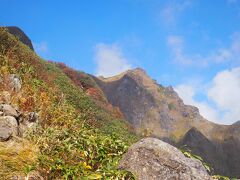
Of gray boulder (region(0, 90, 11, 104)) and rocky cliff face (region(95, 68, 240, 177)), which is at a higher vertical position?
rocky cliff face (region(95, 68, 240, 177))

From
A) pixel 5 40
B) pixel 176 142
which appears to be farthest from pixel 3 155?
pixel 176 142

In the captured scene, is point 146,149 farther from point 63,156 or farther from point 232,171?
point 232,171

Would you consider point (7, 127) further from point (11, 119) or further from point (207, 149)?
point (207, 149)

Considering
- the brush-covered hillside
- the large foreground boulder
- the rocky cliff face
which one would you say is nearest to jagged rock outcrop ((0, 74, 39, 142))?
the brush-covered hillside

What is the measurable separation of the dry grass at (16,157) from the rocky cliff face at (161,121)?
108038 millimetres

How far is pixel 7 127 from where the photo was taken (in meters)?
8.27

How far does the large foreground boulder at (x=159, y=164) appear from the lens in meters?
6.96

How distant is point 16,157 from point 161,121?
4733 inches

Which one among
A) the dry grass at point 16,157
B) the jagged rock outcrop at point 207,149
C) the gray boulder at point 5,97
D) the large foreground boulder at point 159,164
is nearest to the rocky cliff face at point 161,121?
the jagged rock outcrop at point 207,149

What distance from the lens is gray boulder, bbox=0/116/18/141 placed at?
798 centimetres

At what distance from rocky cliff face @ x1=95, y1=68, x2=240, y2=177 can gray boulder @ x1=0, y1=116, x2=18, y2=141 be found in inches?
4216

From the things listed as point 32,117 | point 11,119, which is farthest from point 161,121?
point 11,119

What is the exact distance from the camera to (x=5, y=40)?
19.2m

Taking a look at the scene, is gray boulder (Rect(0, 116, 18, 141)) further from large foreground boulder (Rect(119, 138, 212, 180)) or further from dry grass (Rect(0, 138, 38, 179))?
Answer: large foreground boulder (Rect(119, 138, 212, 180))
